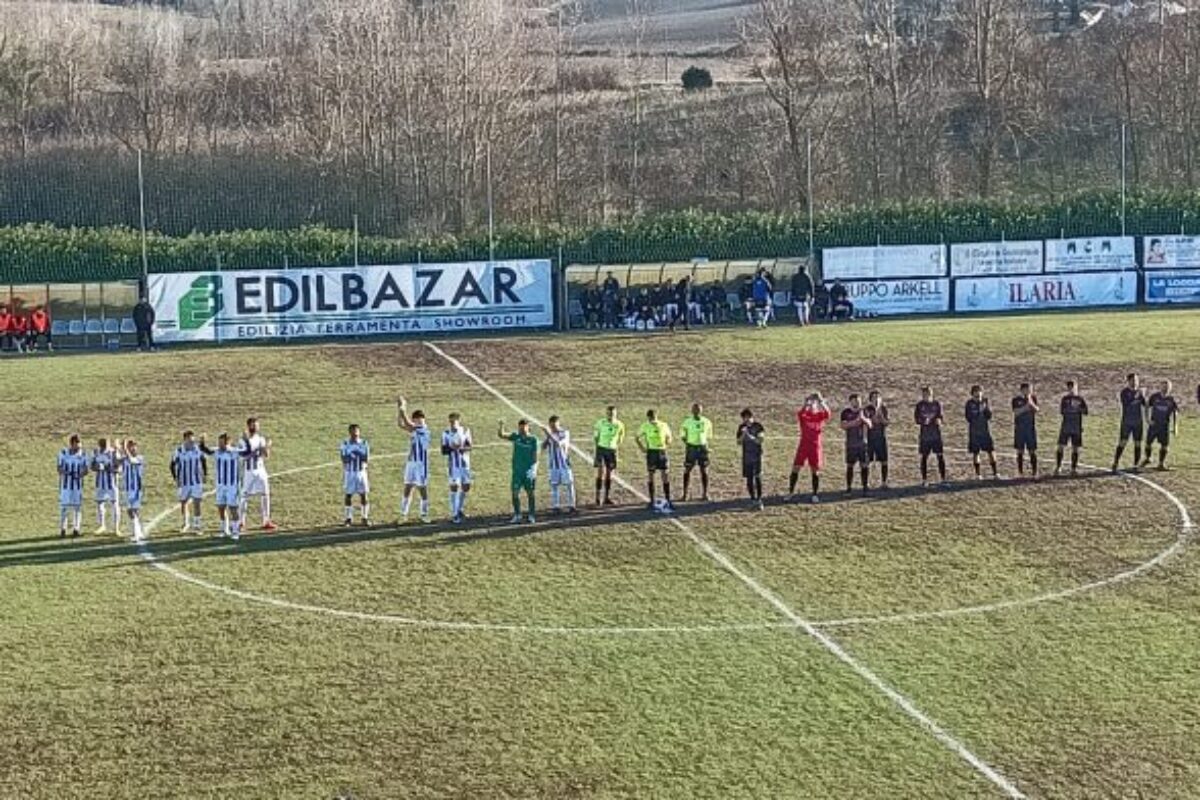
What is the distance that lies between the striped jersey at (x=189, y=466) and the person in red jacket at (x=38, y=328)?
82.4 ft

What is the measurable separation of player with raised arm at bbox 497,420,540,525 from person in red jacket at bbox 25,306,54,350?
89.2ft

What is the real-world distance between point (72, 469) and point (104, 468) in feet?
1.61

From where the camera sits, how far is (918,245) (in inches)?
2064

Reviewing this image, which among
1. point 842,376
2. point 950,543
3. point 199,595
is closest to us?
point 199,595

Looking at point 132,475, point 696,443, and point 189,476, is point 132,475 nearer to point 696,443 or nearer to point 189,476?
point 189,476

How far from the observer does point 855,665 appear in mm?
17266

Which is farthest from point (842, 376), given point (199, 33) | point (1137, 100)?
point (199, 33)

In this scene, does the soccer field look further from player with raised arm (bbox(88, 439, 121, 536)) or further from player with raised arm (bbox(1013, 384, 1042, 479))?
player with raised arm (bbox(1013, 384, 1042, 479))

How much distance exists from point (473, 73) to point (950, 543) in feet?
152

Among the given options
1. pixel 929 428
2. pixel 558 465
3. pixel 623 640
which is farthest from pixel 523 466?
pixel 929 428

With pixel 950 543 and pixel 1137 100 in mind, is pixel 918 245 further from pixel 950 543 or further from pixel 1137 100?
pixel 950 543

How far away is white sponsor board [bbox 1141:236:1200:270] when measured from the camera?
51.2 meters

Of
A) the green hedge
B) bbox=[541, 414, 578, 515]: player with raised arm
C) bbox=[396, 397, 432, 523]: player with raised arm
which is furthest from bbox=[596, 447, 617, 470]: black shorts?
the green hedge

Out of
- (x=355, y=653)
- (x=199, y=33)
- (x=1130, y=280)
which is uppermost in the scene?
(x=199, y=33)
